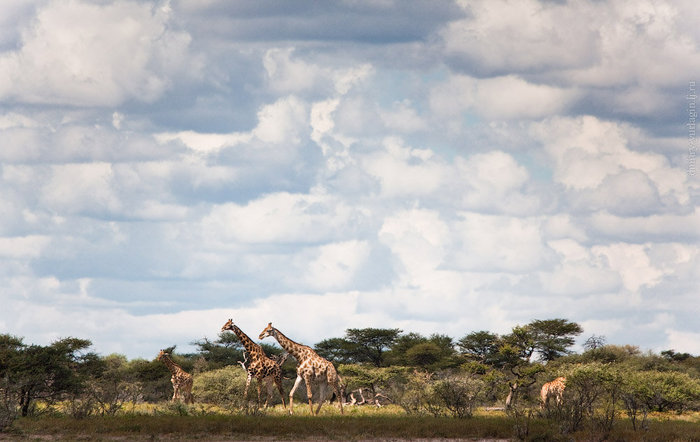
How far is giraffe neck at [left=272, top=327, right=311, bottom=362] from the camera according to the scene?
1501 inches

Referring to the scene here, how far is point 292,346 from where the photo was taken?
38562mm

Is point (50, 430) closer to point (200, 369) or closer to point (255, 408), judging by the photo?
point (255, 408)

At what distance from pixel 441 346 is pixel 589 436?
5071 centimetres

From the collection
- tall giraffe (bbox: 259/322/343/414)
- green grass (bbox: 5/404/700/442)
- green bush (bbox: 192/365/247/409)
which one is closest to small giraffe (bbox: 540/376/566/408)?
green grass (bbox: 5/404/700/442)

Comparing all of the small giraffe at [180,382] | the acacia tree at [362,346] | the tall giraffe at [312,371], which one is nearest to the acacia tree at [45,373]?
the small giraffe at [180,382]

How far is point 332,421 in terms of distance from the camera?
3139 centimetres

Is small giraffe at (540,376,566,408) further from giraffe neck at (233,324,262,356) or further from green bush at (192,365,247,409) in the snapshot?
green bush at (192,365,247,409)

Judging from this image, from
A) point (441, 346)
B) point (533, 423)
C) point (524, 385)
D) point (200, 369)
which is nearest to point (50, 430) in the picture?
point (533, 423)

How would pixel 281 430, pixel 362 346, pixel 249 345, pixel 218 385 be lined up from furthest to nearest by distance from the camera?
pixel 362 346, pixel 218 385, pixel 249 345, pixel 281 430

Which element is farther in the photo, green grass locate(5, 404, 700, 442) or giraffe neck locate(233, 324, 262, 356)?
giraffe neck locate(233, 324, 262, 356)

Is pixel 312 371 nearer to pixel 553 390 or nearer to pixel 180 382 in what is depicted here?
pixel 180 382

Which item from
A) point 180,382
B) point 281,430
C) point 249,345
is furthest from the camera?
point 180,382

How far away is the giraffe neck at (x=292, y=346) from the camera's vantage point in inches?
1501

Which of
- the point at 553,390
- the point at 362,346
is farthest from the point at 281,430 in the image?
the point at 362,346
